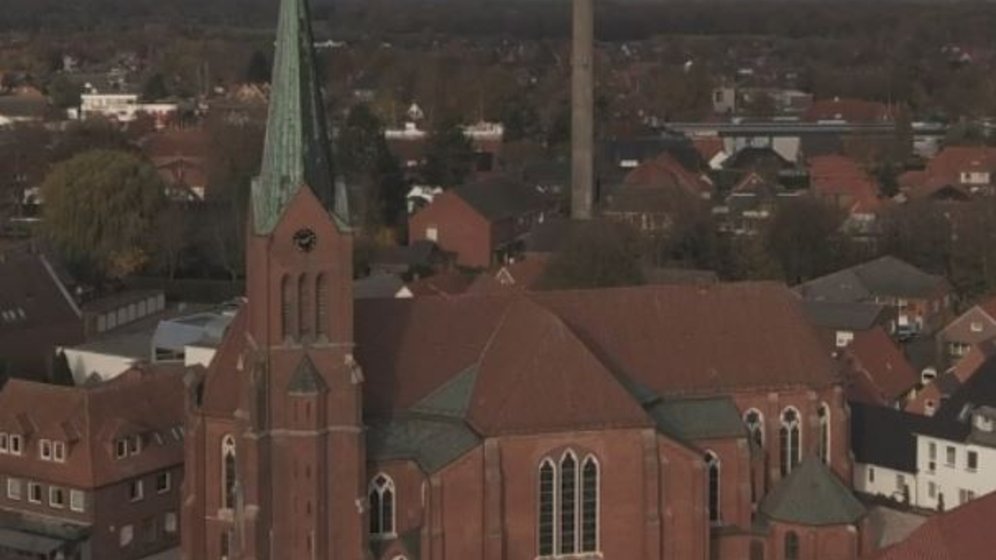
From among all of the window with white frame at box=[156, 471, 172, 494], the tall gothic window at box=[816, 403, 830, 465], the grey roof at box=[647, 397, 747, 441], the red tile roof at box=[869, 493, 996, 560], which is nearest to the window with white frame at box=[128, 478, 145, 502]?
the window with white frame at box=[156, 471, 172, 494]

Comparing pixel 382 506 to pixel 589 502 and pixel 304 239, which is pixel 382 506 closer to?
pixel 589 502

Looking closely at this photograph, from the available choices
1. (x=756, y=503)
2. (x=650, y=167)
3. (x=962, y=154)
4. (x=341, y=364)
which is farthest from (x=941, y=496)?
(x=962, y=154)

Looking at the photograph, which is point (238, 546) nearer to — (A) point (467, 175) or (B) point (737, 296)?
(B) point (737, 296)

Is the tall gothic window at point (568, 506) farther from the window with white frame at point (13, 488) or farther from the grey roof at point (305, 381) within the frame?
the window with white frame at point (13, 488)

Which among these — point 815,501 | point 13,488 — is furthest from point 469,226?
point 815,501

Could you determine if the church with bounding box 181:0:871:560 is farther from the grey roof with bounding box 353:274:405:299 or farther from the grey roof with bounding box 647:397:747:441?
the grey roof with bounding box 353:274:405:299
